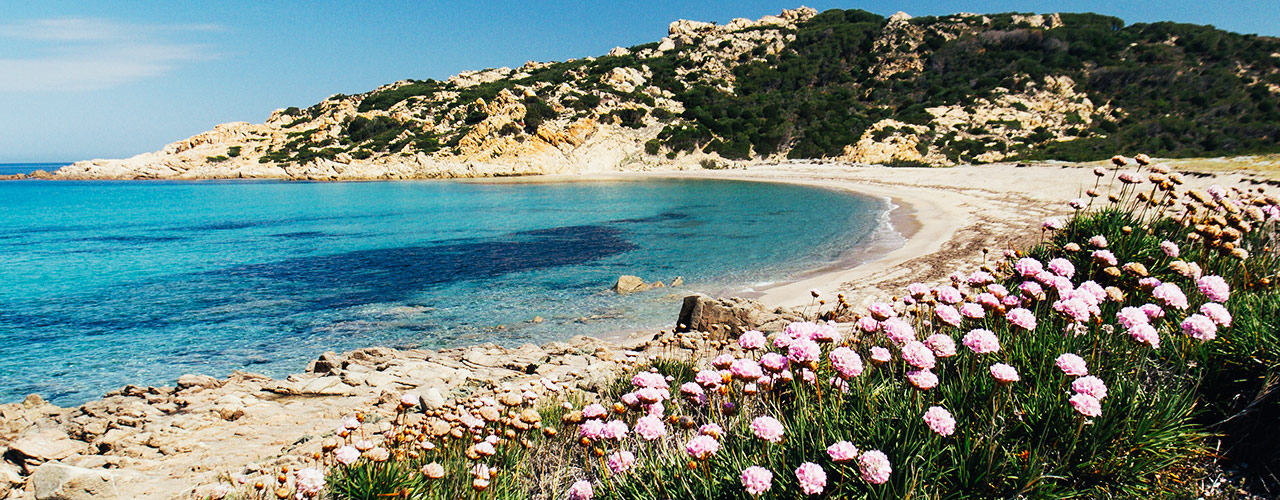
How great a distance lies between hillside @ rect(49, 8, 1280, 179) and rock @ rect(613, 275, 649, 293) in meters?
43.0

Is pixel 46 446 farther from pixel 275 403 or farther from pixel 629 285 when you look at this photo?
pixel 629 285

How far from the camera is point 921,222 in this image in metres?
23.3

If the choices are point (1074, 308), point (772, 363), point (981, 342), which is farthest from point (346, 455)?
point (1074, 308)

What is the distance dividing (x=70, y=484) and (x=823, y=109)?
243 feet

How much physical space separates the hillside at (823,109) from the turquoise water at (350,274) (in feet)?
107

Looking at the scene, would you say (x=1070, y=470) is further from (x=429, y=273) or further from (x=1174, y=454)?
(x=429, y=273)

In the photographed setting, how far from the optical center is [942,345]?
307 centimetres

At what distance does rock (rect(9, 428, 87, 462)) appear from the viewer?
17.3 ft

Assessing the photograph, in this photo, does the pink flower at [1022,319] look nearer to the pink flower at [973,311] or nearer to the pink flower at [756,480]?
the pink flower at [973,311]

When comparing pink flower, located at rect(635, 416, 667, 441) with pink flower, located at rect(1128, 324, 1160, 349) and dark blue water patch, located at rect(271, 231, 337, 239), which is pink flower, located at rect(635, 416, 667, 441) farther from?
dark blue water patch, located at rect(271, 231, 337, 239)

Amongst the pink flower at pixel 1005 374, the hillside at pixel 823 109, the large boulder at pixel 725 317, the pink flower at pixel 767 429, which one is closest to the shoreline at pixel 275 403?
the large boulder at pixel 725 317

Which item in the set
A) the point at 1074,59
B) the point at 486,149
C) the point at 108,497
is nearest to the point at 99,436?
the point at 108,497

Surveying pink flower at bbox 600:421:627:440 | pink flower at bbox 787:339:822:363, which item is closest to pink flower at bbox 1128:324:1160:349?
pink flower at bbox 787:339:822:363

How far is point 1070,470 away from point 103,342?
15428 mm
